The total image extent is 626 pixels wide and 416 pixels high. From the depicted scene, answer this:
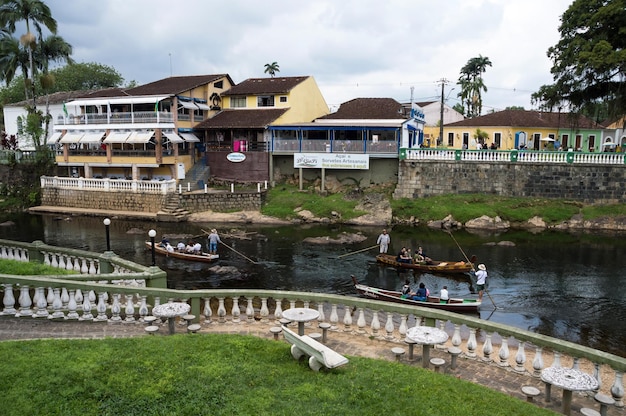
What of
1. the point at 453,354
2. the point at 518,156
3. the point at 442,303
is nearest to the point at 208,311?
the point at 453,354

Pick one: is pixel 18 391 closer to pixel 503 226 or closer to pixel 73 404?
pixel 73 404

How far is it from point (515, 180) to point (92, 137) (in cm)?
3574

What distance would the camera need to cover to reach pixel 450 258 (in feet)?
94.5

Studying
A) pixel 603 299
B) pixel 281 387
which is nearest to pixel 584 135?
pixel 603 299

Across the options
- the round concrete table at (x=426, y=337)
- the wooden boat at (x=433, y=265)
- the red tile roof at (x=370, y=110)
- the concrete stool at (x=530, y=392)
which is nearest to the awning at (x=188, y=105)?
the red tile roof at (x=370, y=110)

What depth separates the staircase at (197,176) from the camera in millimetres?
43719

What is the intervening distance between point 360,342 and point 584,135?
149 feet

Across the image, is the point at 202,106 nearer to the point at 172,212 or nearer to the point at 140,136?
the point at 140,136

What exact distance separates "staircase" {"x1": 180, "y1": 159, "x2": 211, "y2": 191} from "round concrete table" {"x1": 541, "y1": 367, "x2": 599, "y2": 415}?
1482 inches

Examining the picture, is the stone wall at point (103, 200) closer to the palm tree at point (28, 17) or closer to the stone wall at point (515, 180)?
the palm tree at point (28, 17)

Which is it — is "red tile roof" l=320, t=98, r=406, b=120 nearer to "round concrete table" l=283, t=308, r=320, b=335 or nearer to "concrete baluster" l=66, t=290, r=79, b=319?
"round concrete table" l=283, t=308, r=320, b=335

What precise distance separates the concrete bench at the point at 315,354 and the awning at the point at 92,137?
134 feet

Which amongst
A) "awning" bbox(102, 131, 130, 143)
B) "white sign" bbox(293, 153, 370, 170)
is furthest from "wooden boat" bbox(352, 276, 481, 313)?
"awning" bbox(102, 131, 130, 143)

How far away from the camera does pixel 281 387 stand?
7.90 m
